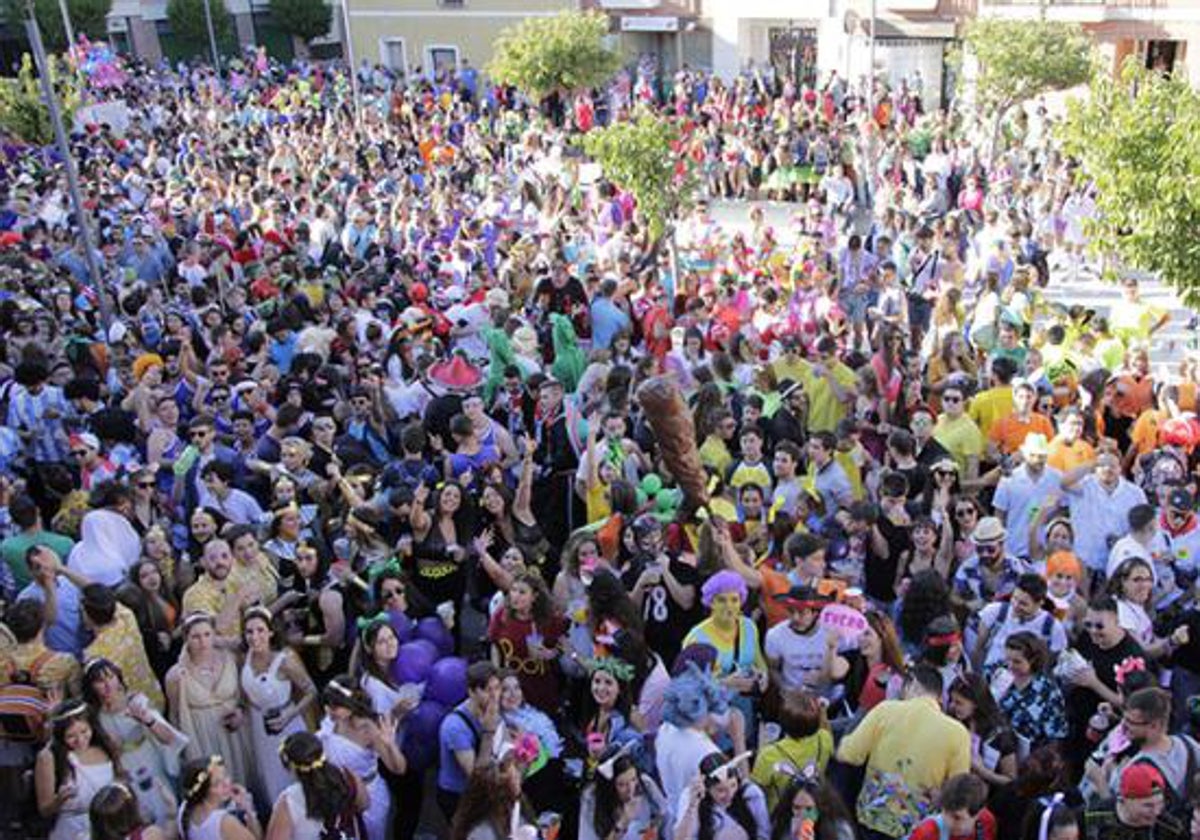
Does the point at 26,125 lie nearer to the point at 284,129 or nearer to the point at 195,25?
the point at 284,129

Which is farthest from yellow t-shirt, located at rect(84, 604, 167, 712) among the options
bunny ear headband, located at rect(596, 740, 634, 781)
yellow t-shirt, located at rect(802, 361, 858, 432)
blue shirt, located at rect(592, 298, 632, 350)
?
blue shirt, located at rect(592, 298, 632, 350)

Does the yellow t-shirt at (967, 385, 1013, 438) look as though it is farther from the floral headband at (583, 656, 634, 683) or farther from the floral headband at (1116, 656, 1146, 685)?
the floral headband at (583, 656, 634, 683)

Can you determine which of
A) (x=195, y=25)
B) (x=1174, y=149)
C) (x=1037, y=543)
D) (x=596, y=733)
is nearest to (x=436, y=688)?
(x=596, y=733)

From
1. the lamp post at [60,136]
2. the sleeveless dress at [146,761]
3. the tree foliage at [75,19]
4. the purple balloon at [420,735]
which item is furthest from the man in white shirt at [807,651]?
the tree foliage at [75,19]

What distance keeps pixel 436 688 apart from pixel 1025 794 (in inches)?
92.7

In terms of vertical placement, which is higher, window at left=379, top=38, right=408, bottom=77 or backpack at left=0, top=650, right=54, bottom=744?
backpack at left=0, top=650, right=54, bottom=744

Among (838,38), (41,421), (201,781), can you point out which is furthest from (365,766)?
(838,38)

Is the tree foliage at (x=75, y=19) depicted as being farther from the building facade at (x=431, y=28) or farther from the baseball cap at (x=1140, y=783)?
the baseball cap at (x=1140, y=783)

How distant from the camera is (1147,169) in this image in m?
8.59

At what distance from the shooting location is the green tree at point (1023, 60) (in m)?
18.0

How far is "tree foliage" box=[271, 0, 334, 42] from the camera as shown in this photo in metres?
38.3

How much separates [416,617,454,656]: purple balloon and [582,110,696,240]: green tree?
25.8ft

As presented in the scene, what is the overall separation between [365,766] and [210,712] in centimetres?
86

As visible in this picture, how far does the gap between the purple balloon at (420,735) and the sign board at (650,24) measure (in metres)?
29.8
